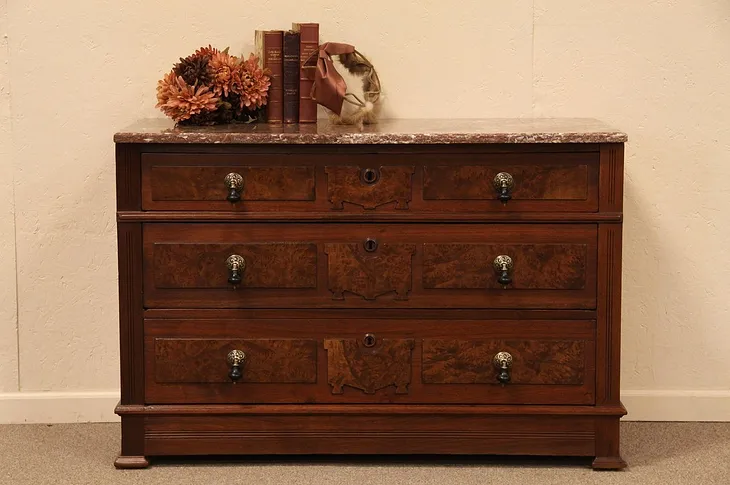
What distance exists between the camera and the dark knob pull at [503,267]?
8.38 ft

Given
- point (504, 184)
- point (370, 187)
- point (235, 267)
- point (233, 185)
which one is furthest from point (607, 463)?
point (233, 185)

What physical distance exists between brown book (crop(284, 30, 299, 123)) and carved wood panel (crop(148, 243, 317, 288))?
444 millimetres

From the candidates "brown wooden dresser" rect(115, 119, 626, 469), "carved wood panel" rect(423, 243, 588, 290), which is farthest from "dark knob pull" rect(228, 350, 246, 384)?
"carved wood panel" rect(423, 243, 588, 290)

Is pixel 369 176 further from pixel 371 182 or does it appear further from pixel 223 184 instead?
pixel 223 184

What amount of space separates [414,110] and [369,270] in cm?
62

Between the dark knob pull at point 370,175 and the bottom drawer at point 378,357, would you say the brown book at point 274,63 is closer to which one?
the dark knob pull at point 370,175

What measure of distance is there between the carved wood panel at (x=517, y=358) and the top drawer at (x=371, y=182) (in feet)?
1.08

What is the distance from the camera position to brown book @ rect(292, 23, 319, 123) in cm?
281

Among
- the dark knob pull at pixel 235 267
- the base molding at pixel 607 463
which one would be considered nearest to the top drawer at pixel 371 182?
the dark knob pull at pixel 235 267

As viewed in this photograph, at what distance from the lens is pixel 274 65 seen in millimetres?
2822

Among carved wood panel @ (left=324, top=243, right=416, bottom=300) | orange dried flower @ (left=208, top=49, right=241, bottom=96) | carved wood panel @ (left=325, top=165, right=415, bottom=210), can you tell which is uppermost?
orange dried flower @ (left=208, top=49, right=241, bottom=96)

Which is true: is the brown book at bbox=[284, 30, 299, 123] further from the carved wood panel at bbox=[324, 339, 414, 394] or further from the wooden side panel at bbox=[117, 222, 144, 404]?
the carved wood panel at bbox=[324, 339, 414, 394]

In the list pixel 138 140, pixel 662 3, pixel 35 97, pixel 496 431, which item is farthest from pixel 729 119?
pixel 35 97

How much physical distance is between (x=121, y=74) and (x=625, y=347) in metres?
1.63
